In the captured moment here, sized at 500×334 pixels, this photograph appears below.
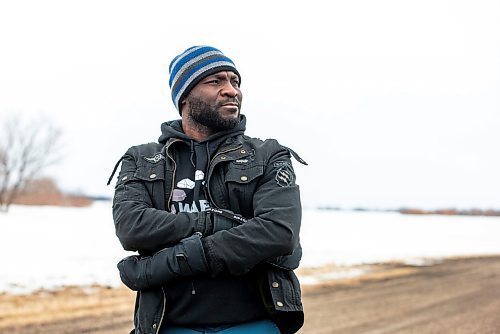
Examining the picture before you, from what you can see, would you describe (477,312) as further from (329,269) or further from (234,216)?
(234,216)

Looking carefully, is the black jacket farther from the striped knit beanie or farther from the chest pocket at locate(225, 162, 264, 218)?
the striped knit beanie

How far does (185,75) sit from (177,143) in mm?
273

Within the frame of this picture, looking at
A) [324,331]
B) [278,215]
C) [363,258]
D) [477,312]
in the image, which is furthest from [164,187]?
[363,258]

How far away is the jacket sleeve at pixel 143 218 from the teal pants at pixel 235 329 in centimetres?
29


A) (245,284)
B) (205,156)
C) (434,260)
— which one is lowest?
(434,260)

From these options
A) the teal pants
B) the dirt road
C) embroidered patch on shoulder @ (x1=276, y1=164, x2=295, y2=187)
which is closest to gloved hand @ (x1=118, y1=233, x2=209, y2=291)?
the teal pants

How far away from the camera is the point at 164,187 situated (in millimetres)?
2330

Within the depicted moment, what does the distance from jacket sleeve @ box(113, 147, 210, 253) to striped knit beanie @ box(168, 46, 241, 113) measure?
320 millimetres

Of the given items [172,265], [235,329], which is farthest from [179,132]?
[235,329]

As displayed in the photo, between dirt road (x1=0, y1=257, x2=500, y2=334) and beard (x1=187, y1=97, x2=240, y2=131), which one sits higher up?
beard (x1=187, y1=97, x2=240, y2=131)

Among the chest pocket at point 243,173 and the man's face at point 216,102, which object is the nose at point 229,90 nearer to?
the man's face at point 216,102

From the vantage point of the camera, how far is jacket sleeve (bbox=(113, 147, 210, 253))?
2.18 m

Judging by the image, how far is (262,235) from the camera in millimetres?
2131

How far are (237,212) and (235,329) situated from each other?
0.42 meters
